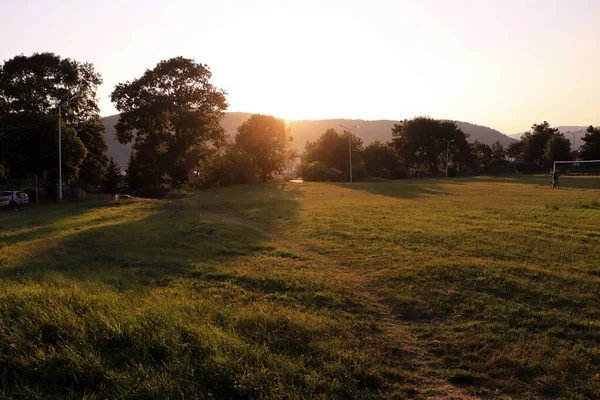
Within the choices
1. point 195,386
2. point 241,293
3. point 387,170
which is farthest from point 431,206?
point 387,170

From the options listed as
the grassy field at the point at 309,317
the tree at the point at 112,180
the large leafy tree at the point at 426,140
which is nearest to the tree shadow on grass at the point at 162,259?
the grassy field at the point at 309,317

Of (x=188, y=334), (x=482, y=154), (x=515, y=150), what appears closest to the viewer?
(x=188, y=334)

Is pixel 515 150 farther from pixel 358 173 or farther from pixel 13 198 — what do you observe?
pixel 13 198

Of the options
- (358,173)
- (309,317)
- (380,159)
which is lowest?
(309,317)

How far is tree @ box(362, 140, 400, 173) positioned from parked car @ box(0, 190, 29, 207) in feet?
189

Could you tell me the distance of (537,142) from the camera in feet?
325

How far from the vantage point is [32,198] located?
36531 mm

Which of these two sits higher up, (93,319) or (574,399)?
(93,319)

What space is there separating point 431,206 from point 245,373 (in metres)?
19.8

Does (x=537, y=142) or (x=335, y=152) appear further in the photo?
(x=537, y=142)

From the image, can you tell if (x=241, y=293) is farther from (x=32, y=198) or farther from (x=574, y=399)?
(x=32, y=198)

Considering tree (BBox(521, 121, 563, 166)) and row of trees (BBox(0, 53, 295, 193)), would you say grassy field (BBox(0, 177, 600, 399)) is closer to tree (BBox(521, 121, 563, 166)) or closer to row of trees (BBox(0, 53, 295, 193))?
row of trees (BBox(0, 53, 295, 193))

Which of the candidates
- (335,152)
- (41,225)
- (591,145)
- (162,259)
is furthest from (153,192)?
(591,145)

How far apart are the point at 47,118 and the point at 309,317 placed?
3484 centimetres
